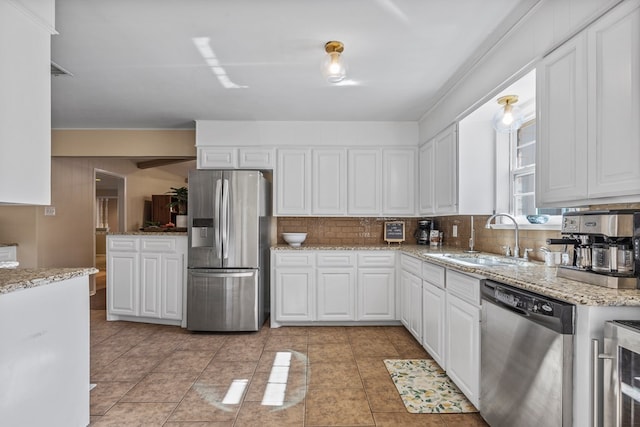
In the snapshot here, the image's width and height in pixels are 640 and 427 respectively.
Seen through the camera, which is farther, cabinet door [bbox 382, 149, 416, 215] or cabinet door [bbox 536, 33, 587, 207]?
cabinet door [bbox 382, 149, 416, 215]

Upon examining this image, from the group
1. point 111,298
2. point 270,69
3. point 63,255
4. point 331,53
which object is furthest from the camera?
point 63,255

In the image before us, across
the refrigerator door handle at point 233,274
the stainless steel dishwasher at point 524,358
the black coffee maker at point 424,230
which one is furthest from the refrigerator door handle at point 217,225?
the stainless steel dishwasher at point 524,358

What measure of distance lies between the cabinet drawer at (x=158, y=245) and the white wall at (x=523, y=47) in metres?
3.24

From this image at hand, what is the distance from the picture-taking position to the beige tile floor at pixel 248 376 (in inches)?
85.4

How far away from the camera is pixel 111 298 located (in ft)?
13.8

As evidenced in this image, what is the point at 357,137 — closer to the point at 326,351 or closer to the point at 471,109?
the point at 471,109

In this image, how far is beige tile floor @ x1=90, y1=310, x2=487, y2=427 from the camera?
7.12 ft

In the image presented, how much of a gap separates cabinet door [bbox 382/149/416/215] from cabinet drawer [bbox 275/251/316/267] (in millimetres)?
1063

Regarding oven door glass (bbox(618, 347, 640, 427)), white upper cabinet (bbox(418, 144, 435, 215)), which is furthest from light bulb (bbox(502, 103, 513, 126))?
oven door glass (bbox(618, 347, 640, 427))

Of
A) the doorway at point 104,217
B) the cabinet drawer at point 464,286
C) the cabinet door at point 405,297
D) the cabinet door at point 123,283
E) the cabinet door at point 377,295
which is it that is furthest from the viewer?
the doorway at point 104,217

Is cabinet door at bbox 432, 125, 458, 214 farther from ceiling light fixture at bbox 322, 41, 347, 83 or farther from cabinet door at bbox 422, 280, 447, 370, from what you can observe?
ceiling light fixture at bbox 322, 41, 347, 83

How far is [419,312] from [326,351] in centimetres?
93

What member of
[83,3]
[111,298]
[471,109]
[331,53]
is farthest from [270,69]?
[111,298]

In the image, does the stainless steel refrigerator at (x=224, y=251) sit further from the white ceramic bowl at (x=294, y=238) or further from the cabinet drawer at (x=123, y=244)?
the cabinet drawer at (x=123, y=244)
